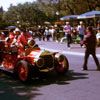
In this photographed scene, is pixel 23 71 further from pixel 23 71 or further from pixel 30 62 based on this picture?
pixel 30 62

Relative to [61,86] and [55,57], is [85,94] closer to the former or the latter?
[61,86]

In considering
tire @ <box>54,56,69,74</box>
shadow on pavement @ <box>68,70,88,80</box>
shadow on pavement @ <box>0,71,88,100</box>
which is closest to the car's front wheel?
shadow on pavement @ <box>0,71,88,100</box>

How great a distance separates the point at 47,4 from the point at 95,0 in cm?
958

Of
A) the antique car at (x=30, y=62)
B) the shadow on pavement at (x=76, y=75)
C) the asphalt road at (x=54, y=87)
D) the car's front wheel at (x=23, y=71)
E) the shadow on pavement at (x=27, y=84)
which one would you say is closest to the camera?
the asphalt road at (x=54, y=87)

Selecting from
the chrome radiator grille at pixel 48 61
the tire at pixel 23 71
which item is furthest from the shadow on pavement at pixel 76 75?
the tire at pixel 23 71

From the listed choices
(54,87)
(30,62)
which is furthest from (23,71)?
(54,87)

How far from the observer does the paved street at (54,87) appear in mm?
5480

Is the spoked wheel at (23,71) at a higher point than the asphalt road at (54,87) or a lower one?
higher

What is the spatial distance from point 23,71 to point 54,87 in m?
1.16

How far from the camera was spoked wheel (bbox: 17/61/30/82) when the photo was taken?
6.70 metres

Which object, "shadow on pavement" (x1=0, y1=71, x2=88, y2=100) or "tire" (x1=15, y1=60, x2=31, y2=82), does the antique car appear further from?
"shadow on pavement" (x1=0, y1=71, x2=88, y2=100)

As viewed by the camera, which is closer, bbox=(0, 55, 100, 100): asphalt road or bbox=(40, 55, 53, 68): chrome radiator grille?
bbox=(0, 55, 100, 100): asphalt road

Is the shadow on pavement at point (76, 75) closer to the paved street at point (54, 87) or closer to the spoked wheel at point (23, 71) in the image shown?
the paved street at point (54, 87)

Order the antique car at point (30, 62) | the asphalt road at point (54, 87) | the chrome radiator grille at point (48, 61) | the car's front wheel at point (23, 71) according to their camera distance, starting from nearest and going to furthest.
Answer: the asphalt road at point (54, 87)
the car's front wheel at point (23, 71)
the antique car at point (30, 62)
the chrome radiator grille at point (48, 61)
